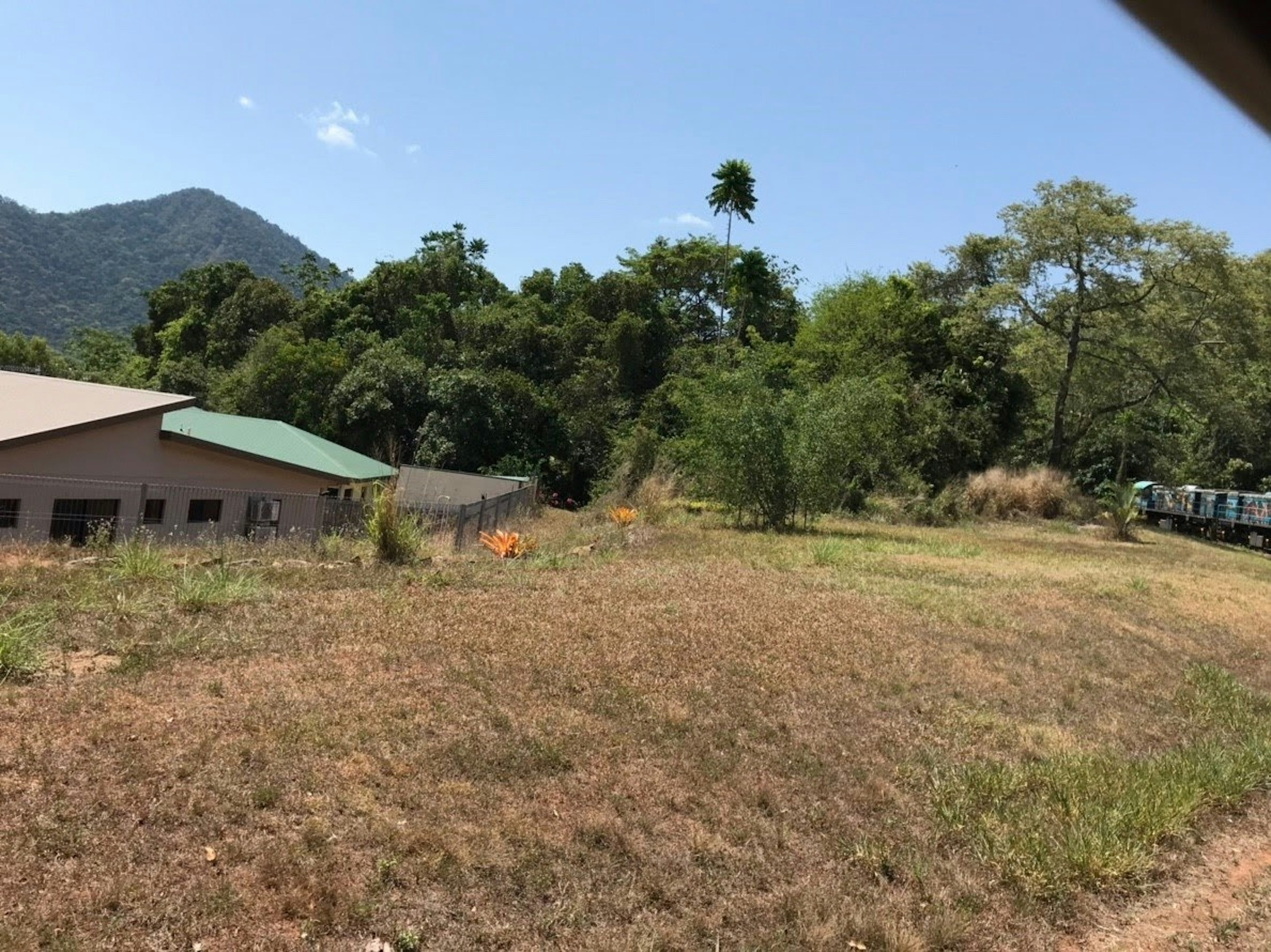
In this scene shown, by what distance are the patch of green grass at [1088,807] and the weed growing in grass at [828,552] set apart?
6.76 meters

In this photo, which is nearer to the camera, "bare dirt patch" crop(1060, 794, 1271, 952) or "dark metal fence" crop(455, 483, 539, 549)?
"bare dirt patch" crop(1060, 794, 1271, 952)

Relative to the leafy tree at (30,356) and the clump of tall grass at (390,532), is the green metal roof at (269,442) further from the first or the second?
the leafy tree at (30,356)

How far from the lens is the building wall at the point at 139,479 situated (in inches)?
698

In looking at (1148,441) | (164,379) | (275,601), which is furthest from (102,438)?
(1148,441)

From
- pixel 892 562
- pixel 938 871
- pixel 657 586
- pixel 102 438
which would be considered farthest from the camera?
pixel 102 438

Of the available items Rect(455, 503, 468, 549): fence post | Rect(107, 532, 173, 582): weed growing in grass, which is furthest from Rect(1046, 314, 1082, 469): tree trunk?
Rect(107, 532, 173, 582): weed growing in grass

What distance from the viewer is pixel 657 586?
980 centimetres

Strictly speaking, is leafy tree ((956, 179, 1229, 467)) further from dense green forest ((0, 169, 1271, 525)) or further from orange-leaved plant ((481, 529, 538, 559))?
orange-leaved plant ((481, 529, 538, 559))

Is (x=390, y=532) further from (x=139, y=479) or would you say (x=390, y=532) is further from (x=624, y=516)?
(x=139, y=479)

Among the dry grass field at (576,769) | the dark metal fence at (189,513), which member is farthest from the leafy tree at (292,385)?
the dry grass field at (576,769)

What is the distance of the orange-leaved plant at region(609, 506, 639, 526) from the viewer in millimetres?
18156

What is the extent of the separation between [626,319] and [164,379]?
29.9 m

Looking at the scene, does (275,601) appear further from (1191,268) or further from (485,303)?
(485,303)

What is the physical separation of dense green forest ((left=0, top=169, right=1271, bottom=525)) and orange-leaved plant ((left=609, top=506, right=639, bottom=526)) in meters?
2.00
